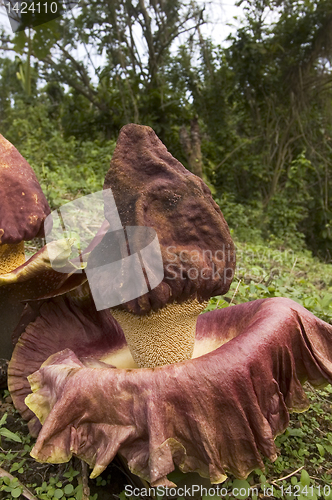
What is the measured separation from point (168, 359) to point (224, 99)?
11.5 meters

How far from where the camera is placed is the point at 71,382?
1146mm

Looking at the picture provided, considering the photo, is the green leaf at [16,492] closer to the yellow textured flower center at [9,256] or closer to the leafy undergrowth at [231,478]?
the leafy undergrowth at [231,478]

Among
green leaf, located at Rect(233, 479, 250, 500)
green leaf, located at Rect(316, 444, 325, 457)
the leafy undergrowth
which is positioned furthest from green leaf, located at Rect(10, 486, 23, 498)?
green leaf, located at Rect(316, 444, 325, 457)

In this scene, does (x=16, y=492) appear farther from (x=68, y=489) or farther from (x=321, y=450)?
(x=321, y=450)

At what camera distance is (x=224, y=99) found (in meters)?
11.7

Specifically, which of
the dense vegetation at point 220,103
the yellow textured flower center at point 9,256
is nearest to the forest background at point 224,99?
the dense vegetation at point 220,103

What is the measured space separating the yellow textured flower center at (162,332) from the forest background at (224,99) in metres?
7.90

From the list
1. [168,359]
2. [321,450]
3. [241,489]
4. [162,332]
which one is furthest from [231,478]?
[162,332]

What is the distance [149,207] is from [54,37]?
10.3m

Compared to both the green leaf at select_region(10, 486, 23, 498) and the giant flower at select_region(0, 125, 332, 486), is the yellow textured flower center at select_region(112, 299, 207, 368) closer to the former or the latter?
the giant flower at select_region(0, 125, 332, 486)

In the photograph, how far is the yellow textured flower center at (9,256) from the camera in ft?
5.74

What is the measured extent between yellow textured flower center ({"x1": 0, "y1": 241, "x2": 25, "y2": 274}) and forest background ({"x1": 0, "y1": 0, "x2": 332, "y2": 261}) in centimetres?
753

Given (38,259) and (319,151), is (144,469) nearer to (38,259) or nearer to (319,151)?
(38,259)

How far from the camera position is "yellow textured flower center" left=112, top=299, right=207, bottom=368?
1388 mm
